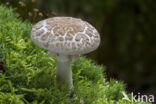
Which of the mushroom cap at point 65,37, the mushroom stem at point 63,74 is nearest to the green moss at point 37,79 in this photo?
the mushroom stem at point 63,74

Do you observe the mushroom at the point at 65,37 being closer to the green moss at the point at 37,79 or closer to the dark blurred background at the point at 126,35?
the green moss at the point at 37,79

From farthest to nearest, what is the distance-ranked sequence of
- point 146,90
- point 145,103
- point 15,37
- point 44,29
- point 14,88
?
point 146,90 → point 15,37 → point 145,103 → point 14,88 → point 44,29

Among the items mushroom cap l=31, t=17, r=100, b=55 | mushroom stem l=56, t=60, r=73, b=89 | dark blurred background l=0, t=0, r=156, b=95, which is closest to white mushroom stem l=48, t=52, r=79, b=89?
mushroom stem l=56, t=60, r=73, b=89

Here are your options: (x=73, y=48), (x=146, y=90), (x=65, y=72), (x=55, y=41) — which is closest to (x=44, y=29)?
(x=55, y=41)

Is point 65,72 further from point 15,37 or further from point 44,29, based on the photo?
point 15,37

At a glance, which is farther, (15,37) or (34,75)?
(15,37)

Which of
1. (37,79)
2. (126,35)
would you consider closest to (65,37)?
(37,79)

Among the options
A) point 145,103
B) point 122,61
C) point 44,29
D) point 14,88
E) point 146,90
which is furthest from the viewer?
point 146,90
